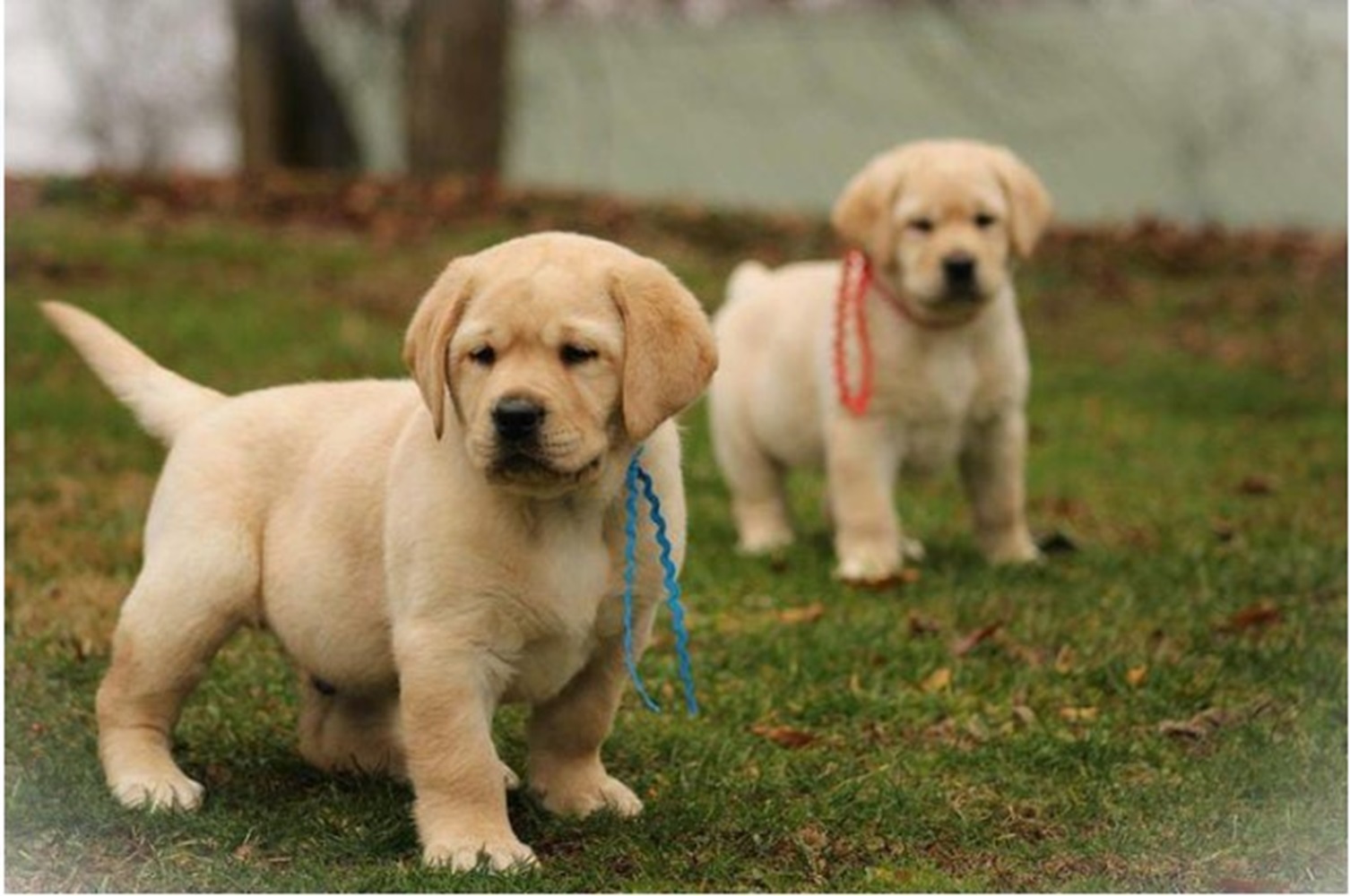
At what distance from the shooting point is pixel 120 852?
12.7 feet

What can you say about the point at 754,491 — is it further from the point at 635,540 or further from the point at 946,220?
the point at 635,540

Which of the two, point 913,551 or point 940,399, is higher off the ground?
point 940,399

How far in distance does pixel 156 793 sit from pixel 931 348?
→ 3292mm

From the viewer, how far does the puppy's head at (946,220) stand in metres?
6.37

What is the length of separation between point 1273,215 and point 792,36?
17.9ft

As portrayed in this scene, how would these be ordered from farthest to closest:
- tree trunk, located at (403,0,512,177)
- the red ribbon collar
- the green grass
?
tree trunk, located at (403,0,512,177) < the red ribbon collar < the green grass

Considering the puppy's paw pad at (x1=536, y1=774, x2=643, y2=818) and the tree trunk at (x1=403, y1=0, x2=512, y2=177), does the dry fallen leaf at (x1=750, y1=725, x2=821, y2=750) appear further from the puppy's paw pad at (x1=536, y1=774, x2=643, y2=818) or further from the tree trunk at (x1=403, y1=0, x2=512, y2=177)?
the tree trunk at (x1=403, y1=0, x2=512, y2=177)

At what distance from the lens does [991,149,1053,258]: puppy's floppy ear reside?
6.54 metres

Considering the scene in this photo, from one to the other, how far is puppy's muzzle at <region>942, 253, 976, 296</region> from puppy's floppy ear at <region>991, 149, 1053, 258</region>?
0.30 metres

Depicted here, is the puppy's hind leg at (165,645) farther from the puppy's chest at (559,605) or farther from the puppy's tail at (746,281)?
the puppy's tail at (746,281)

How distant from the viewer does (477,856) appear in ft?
12.0

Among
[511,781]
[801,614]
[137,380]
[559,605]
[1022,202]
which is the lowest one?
[801,614]

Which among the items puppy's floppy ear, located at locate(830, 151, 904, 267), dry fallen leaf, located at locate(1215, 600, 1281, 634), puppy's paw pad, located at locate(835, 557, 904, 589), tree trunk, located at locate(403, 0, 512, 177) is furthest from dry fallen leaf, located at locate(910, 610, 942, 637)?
tree trunk, located at locate(403, 0, 512, 177)

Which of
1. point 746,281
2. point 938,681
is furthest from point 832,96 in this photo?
point 938,681
